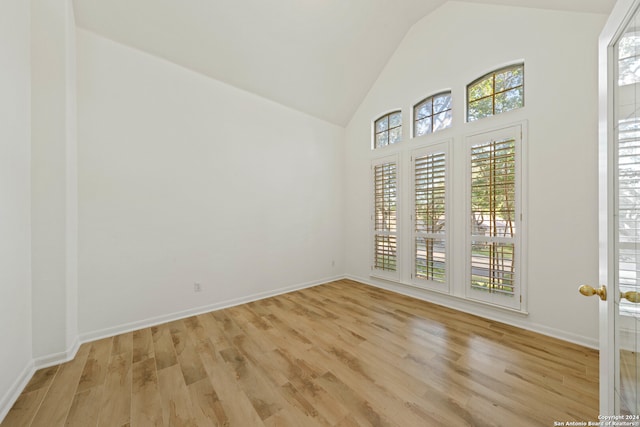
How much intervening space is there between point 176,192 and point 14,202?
132 cm

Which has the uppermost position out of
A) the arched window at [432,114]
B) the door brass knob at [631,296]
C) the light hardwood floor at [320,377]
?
the arched window at [432,114]

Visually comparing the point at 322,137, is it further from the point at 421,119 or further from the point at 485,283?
the point at 485,283

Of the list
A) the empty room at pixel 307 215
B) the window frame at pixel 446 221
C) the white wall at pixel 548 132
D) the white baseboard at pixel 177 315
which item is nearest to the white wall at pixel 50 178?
the empty room at pixel 307 215

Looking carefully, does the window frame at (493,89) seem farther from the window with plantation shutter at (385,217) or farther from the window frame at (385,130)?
the window with plantation shutter at (385,217)

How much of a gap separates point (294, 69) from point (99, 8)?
2.13m

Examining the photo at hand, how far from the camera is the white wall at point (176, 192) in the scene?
99.0 inches

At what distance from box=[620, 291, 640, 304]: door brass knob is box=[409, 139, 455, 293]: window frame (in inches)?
90.7

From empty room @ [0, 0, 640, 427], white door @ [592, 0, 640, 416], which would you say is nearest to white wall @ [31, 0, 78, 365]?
empty room @ [0, 0, 640, 427]

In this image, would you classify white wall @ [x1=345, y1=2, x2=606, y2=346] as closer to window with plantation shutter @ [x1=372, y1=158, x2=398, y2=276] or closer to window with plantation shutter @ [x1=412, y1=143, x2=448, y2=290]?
window with plantation shutter @ [x1=412, y1=143, x2=448, y2=290]

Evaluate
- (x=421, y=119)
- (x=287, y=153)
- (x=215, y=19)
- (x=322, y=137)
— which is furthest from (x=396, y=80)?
(x=215, y=19)

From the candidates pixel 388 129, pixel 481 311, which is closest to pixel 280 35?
pixel 388 129

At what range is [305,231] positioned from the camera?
423 centimetres

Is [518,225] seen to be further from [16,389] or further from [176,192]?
[16,389]

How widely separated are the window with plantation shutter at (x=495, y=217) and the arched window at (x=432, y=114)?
0.56 metres
